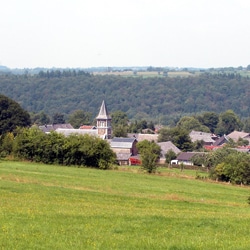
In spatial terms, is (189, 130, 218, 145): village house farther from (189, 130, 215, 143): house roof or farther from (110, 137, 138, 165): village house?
(110, 137, 138, 165): village house

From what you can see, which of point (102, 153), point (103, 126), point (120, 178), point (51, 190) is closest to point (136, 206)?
point (51, 190)

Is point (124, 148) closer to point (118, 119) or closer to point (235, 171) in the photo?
point (235, 171)

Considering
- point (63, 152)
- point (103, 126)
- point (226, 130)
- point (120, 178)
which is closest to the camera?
point (120, 178)

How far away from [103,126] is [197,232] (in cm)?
9913

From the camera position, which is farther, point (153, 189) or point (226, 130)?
point (226, 130)

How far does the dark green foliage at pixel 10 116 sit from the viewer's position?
93312mm

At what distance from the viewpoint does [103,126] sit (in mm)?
118188

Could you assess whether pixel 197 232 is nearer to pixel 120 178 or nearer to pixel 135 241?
pixel 135 241

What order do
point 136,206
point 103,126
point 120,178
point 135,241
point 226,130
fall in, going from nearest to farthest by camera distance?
1. point 135,241
2. point 136,206
3. point 120,178
4. point 103,126
5. point 226,130

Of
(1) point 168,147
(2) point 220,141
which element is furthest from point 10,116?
(2) point 220,141

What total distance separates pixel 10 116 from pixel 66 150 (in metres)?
40.4

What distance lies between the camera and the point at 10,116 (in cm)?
9525

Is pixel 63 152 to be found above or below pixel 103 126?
above

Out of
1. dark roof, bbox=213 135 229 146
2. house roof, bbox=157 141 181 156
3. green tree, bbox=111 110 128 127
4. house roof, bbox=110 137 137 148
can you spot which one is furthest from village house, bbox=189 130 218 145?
house roof, bbox=110 137 137 148
